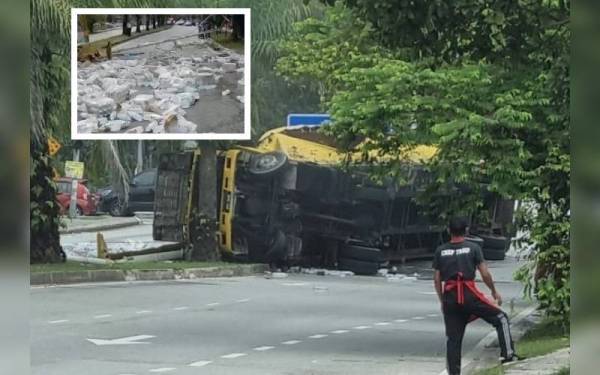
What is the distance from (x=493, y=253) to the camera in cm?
1449

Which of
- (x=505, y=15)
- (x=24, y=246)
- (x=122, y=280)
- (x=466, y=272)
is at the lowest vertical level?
(x=122, y=280)

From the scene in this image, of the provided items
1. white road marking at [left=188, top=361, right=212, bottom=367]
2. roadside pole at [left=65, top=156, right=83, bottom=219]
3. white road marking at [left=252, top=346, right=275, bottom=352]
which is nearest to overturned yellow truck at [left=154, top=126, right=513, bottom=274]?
roadside pole at [left=65, top=156, right=83, bottom=219]

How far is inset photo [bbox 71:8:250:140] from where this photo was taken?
12.0 m

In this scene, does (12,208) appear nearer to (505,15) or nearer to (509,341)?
(505,15)

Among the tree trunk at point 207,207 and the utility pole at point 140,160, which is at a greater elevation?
the utility pole at point 140,160

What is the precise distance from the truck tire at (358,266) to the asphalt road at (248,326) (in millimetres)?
163

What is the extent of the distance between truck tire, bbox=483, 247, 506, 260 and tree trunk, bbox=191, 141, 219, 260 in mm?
5838

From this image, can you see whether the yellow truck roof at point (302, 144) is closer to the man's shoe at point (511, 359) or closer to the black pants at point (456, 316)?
the man's shoe at point (511, 359)

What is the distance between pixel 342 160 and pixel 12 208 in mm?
9346

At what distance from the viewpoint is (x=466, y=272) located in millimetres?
8578

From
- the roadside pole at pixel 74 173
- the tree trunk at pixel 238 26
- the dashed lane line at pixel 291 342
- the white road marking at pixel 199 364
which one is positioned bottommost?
the dashed lane line at pixel 291 342

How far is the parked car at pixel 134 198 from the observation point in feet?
66.0

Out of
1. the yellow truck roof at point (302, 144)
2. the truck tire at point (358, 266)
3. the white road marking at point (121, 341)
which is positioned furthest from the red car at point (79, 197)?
the white road marking at point (121, 341)

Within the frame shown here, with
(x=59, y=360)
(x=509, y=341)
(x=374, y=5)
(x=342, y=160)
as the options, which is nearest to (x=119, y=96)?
(x=342, y=160)
